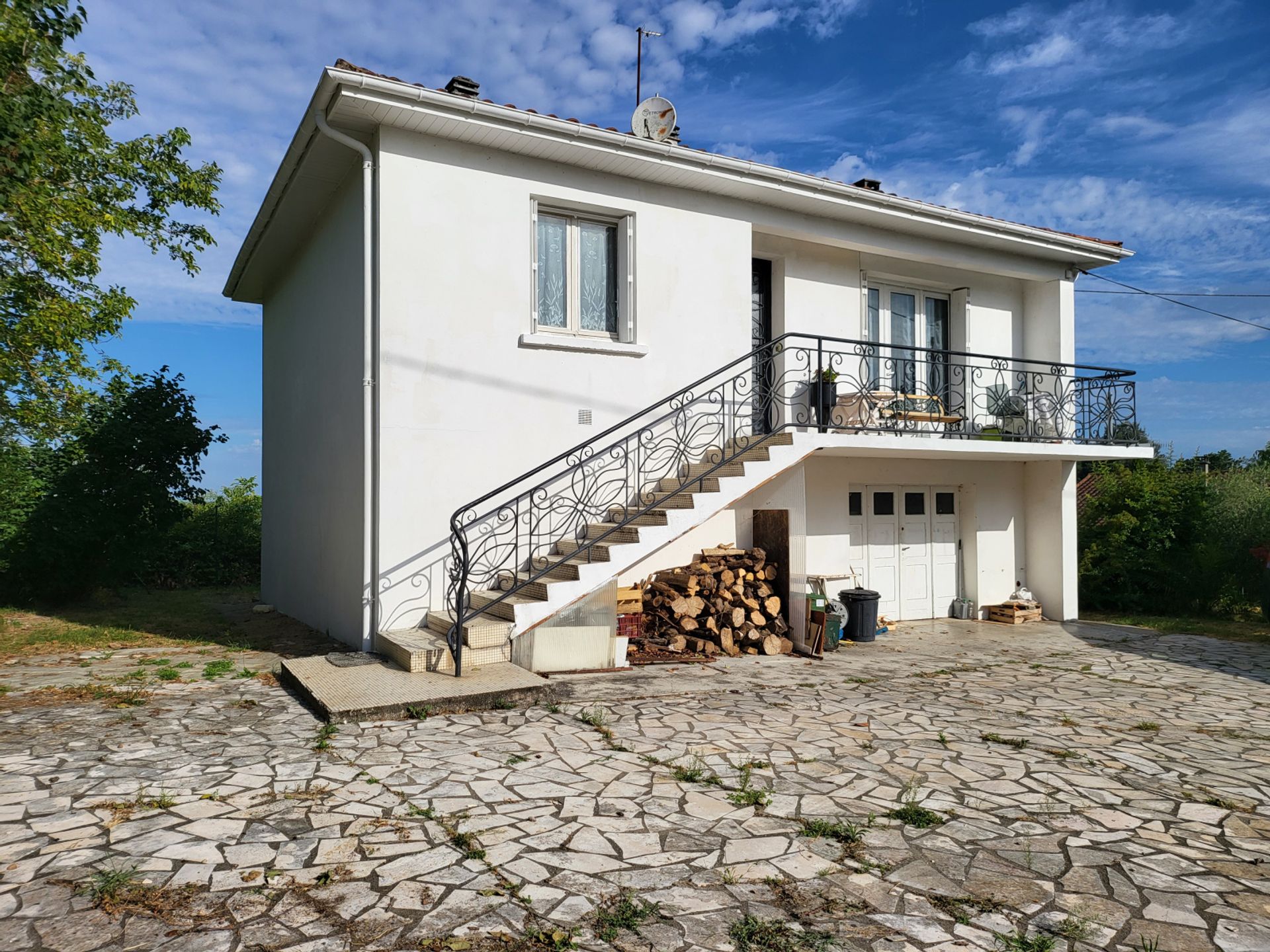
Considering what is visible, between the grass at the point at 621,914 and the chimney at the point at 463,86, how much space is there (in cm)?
748

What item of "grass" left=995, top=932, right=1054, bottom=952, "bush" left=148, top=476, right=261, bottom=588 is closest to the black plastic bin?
"grass" left=995, top=932, right=1054, bottom=952

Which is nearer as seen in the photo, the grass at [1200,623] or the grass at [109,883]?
the grass at [109,883]

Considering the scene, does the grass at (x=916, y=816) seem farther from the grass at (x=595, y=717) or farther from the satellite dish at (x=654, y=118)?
the satellite dish at (x=654, y=118)

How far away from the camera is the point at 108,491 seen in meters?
12.4

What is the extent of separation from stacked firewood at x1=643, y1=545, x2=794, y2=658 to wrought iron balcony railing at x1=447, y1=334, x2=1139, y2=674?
1071mm

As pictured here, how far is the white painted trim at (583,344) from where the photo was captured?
27.7 ft

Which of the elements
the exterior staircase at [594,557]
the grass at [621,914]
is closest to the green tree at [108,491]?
the exterior staircase at [594,557]

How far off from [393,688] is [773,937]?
417cm

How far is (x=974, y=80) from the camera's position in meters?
10.1

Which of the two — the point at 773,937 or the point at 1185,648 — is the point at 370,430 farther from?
the point at 1185,648

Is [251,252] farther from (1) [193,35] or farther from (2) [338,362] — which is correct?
(2) [338,362]

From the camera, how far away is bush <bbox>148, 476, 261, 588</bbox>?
1552 cm

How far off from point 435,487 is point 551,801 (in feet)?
14.0

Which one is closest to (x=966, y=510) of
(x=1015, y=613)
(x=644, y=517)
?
(x=1015, y=613)
